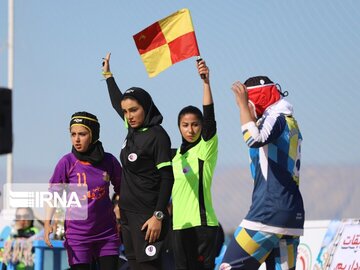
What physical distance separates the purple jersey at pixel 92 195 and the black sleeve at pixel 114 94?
0.51 meters

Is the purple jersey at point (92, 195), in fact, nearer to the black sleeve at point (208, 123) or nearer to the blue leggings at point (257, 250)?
the black sleeve at point (208, 123)

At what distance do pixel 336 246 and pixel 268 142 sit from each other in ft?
13.2

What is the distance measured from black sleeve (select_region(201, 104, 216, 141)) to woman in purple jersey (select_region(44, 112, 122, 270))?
83 cm

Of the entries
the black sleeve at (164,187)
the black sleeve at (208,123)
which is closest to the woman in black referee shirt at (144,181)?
the black sleeve at (164,187)

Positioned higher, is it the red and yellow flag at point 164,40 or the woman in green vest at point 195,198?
the red and yellow flag at point 164,40

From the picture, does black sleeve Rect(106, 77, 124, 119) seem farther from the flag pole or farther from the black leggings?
the flag pole

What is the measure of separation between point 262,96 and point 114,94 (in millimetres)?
1832

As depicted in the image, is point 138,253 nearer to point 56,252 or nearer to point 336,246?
point 336,246

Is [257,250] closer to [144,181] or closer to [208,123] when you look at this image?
[144,181]

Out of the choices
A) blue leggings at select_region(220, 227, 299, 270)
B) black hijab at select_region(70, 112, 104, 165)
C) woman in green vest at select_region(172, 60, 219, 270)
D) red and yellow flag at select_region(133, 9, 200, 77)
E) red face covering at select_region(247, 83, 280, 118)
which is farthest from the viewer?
red and yellow flag at select_region(133, 9, 200, 77)

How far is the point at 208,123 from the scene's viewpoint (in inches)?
326

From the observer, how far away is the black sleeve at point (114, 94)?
8383 millimetres

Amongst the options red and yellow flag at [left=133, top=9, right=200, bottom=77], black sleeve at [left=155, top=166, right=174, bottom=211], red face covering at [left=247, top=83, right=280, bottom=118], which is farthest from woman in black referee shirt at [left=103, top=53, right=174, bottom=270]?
red and yellow flag at [left=133, top=9, right=200, bottom=77]

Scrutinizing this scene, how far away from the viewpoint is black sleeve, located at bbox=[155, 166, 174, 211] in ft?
24.6
